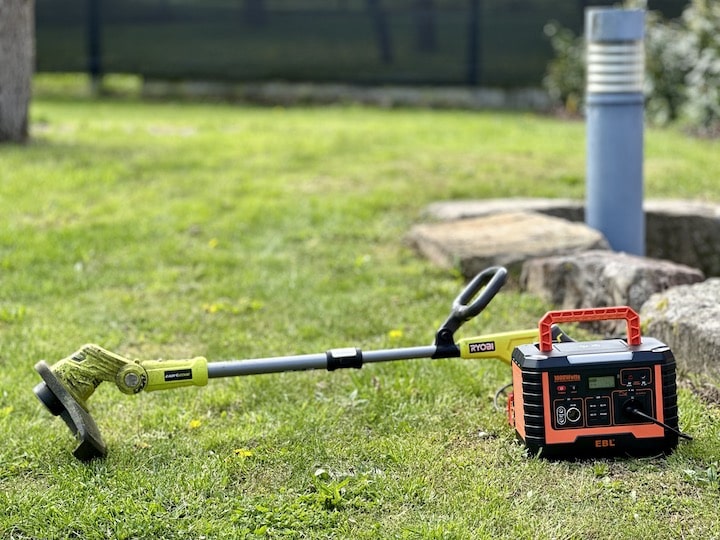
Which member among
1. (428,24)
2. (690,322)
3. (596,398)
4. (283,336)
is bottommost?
(283,336)

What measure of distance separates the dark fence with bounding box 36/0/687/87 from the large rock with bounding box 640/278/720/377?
9.24m

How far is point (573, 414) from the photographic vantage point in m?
3.22

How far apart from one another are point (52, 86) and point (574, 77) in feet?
23.7

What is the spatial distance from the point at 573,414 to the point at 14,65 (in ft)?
19.8

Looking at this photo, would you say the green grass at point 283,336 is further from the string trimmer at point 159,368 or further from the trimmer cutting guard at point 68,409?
the string trimmer at point 159,368

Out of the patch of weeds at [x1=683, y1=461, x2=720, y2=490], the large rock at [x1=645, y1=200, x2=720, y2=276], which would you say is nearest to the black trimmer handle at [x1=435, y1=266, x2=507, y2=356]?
the patch of weeds at [x1=683, y1=461, x2=720, y2=490]

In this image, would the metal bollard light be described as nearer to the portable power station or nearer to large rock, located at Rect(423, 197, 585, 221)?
large rock, located at Rect(423, 197, 585, 221)

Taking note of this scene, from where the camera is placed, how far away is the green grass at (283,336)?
2.99 metres

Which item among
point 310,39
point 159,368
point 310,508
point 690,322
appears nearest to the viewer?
point 310,508

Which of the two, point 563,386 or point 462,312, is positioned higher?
point 462,312

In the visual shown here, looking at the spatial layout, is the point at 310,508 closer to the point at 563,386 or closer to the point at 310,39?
the point at 563,386

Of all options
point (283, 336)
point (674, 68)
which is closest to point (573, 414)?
point (283, 336)

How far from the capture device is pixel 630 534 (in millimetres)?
2820

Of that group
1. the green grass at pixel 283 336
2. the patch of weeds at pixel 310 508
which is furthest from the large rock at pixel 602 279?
the patch of weeds at pixel 310 508
